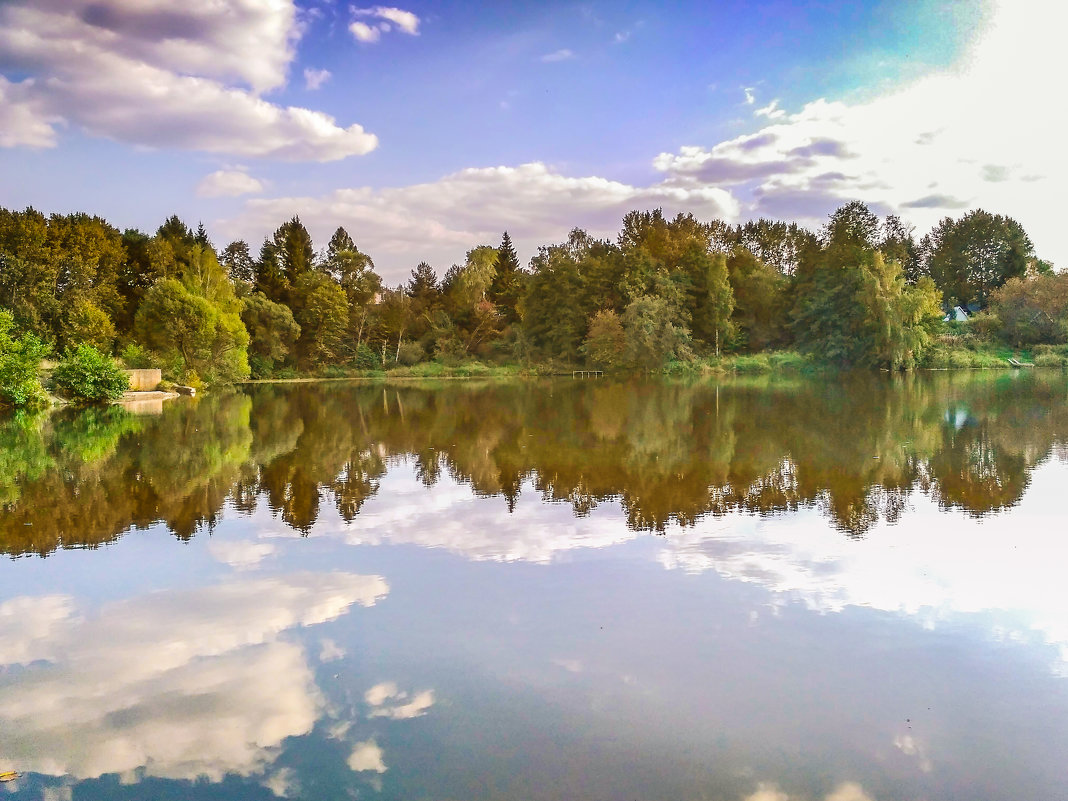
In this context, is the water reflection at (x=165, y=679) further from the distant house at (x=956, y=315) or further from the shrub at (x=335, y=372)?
the distant house at (x=956, y=315)

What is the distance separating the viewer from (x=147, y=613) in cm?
542

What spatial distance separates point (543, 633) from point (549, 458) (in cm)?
760

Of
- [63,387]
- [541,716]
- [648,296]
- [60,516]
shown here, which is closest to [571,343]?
[648,296]

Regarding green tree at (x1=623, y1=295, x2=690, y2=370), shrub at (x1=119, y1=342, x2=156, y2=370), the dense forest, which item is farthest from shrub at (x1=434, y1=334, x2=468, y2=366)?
shrub at (x1=119, y1=342, x2=156, y2=370)

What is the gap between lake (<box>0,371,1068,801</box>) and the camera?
337 cm

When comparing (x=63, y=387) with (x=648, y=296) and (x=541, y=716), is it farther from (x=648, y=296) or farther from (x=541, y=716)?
(x=648, y=296)

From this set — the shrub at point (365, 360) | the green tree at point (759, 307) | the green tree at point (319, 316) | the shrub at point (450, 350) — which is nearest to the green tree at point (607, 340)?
A: the green tree at point (759, 307)

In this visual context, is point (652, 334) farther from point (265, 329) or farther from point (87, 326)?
point (87, 326)

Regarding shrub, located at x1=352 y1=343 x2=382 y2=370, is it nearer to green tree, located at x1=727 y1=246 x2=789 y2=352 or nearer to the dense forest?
the dense forest

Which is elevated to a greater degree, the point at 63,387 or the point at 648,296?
the point at 648,296

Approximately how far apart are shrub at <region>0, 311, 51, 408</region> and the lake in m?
15.5

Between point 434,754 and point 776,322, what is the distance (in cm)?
5560

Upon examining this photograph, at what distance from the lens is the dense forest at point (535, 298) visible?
35.5 meters

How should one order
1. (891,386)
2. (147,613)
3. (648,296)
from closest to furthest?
→ (147,613) < (891,386) < (648,296)
